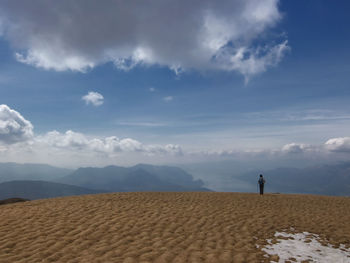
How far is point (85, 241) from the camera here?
35.3 ft

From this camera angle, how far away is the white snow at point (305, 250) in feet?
34.1

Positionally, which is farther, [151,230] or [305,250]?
[151,230]

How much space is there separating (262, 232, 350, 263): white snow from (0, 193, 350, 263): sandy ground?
586mm

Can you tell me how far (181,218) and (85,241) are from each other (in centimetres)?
660

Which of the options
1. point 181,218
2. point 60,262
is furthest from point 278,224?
point 60,262

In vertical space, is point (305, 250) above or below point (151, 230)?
below

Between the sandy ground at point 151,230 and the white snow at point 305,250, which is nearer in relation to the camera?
the sandy ground at point 151,230

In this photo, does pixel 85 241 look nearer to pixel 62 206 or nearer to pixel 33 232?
pixel 33 232

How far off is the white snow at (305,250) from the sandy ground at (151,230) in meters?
0.59

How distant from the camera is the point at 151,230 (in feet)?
41.6

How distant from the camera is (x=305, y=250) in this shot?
11.3 meters

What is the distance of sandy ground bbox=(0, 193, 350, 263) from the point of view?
9484 millimetres

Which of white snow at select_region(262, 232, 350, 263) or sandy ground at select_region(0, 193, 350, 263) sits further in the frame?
white snow at select_region(262, 232, 350, 263)

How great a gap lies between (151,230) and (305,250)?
7.91 metres
